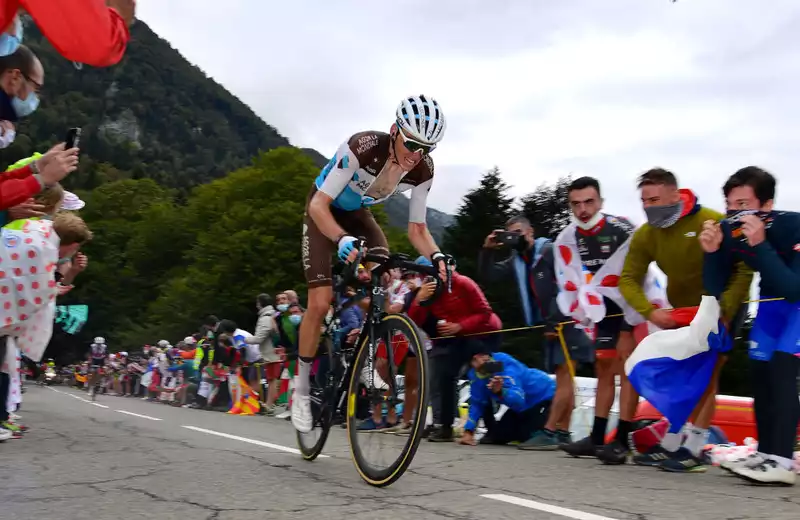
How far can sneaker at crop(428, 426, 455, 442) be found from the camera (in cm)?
856

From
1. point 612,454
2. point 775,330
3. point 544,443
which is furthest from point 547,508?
point 544,443

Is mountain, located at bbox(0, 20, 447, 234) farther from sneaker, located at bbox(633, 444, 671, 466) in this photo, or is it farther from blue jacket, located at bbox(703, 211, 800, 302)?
blue jacket, located at bbox(703, 211, 800, 302)

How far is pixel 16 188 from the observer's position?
376cm

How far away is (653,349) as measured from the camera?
19.9 ft

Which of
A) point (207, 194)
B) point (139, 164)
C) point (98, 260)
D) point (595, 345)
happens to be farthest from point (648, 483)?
point (139, 164)

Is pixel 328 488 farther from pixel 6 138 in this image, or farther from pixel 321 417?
pixel 6 138

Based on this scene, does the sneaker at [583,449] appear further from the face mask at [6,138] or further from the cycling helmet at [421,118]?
the face mask at [6,138]

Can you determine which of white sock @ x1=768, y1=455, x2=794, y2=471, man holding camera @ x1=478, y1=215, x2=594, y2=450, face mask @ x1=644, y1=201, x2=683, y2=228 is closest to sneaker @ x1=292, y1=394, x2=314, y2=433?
man holding camera @ x1=478, y1=215, x2=594, y2=450

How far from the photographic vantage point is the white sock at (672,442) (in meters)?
6.13

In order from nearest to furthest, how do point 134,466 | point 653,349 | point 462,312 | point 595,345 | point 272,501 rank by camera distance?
point 272,501 → point 134,466 → point 653,349 → point 595,345 → point 462,312

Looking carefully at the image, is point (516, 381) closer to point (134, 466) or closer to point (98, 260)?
point (134, 466)

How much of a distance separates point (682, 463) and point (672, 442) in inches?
7.9

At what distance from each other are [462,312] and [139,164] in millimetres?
137122

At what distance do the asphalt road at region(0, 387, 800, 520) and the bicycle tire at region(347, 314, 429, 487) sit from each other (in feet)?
0.30
